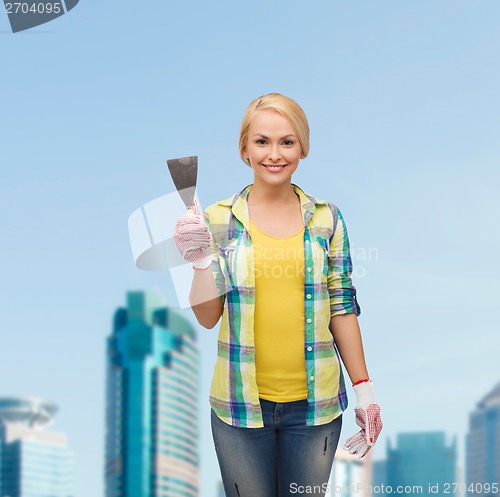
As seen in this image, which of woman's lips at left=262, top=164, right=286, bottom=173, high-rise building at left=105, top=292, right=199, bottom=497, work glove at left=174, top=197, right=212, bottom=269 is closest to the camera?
work glove at left=174, top=197, right=212, bottom=269

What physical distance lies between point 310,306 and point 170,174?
66 cm

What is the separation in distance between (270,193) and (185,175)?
12.9 inches

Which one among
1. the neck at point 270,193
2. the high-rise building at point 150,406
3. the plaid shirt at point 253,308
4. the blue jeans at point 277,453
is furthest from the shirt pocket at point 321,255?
the high-rise building at point 150,406

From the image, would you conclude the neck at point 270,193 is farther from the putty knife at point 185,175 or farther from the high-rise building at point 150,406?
the high-rise building at point 150,406

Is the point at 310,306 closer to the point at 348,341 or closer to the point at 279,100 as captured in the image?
the point at 348,341

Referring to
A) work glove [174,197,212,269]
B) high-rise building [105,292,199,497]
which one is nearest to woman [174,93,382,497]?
work glove [174,197,212,269]

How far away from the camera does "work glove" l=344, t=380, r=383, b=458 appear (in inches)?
108

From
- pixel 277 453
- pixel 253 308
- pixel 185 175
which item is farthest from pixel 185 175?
pixel 277 453

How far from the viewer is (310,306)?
8.53 ft

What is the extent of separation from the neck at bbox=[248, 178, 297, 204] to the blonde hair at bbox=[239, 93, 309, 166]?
138 mm

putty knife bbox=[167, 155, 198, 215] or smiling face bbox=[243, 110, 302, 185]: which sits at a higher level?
smiling face bbox=[243, 110, 302, 185]

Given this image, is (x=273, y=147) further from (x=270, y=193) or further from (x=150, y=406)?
(x=150, y=406)

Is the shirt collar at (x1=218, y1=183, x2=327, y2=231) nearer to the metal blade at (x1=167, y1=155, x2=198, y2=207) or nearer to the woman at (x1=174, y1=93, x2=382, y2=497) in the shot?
the woman at (x1=174, y1=93, x2=382, y2=497)

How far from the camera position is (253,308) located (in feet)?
8.43
